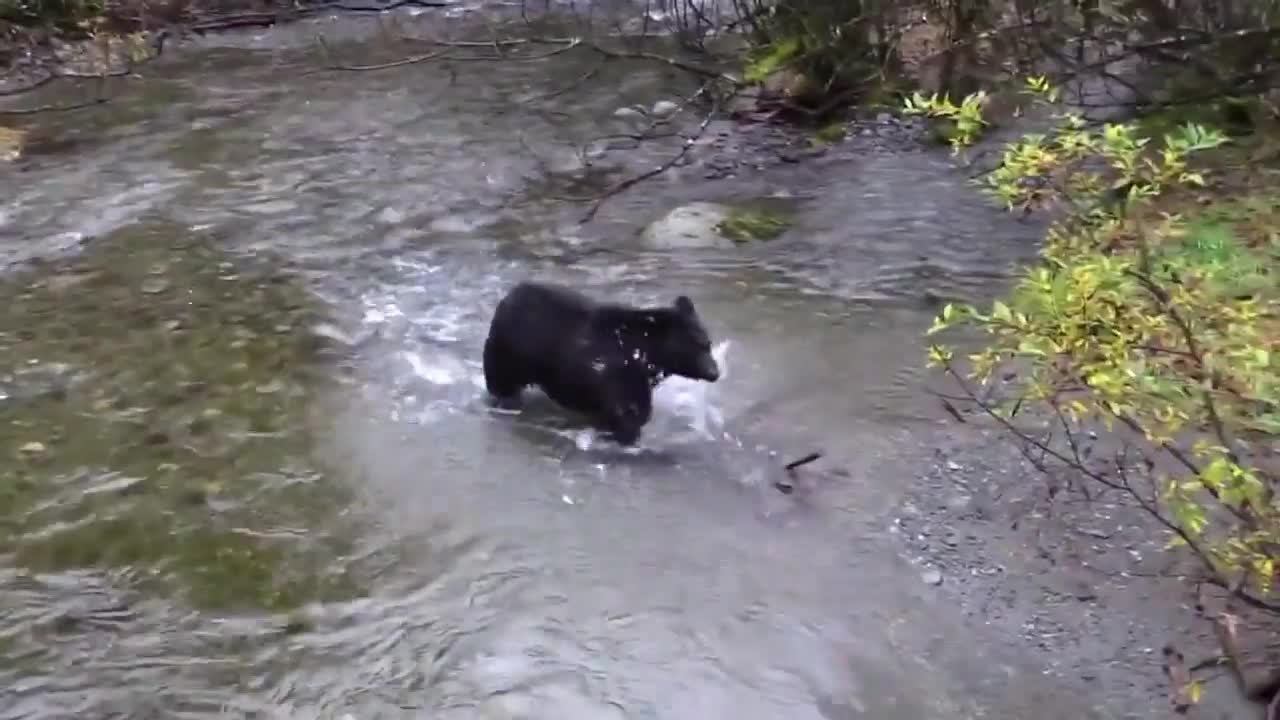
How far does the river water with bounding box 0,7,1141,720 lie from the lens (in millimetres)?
4523

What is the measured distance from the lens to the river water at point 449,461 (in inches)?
178

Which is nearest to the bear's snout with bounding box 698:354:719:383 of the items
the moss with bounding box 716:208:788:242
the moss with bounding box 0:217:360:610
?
the moss with bounding box 0:217:360:610

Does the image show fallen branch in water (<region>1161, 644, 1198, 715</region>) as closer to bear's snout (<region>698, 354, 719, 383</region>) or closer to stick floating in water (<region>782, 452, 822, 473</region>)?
stick floating in water (<region>782, 452, 822, 473</region>)

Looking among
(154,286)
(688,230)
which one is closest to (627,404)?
(688,230)

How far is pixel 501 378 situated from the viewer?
659 centimetres

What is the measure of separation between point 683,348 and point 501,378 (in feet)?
3.57

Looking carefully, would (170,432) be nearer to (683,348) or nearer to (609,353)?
(609,353)

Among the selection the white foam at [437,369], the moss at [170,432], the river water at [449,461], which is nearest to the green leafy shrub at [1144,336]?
the river water at [449,461]

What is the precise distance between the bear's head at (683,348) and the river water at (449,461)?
378 mm

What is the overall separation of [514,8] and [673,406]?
45.0 ft

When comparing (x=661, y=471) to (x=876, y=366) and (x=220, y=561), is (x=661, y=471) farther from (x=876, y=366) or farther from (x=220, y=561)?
(x=220, y=561)

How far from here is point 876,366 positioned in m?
6.79

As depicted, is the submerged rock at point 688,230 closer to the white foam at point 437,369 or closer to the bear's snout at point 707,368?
the white foam at point 437,369

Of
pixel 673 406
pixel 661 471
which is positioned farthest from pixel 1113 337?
pixel 673 406
